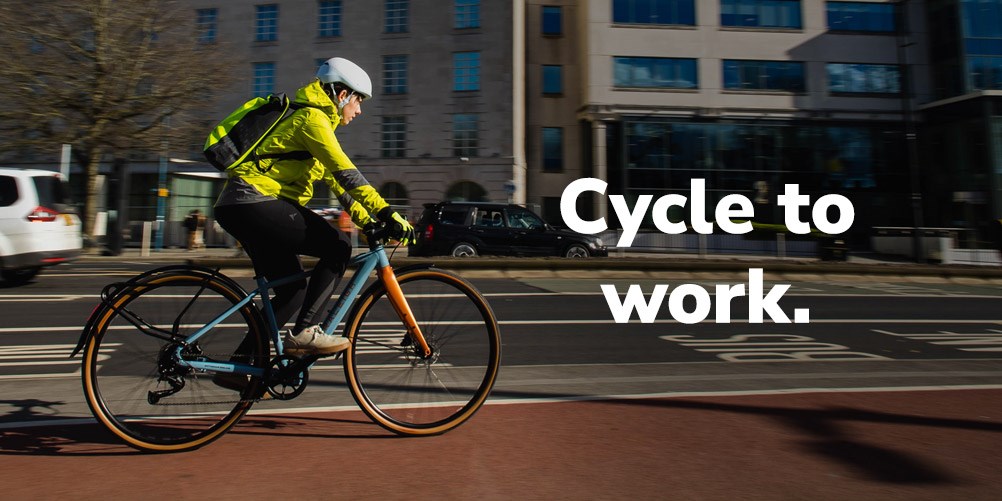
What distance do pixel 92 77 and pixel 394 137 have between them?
48.0ft

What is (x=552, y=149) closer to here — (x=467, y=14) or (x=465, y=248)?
(x=467, y=14)

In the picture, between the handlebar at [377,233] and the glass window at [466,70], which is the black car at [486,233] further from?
the glass window at [466,70]

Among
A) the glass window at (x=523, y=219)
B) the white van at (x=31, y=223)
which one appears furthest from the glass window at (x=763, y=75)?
the white van at (x=31, y=223)

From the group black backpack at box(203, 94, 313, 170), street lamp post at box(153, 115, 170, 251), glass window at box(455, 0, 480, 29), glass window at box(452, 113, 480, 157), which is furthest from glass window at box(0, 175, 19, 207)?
glass window at box(455, 0, 480, 29)

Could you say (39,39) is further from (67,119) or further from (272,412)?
(272,412)

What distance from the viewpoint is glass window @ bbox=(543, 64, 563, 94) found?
125 ft

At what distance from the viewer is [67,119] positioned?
2333cm

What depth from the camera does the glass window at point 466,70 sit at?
3475 cm

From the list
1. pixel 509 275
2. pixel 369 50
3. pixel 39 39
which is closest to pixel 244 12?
pixel 369 50

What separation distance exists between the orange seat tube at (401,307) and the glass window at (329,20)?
3553 cm

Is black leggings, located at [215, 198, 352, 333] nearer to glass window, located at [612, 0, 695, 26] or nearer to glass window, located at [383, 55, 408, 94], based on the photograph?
glass window, located at [383, 55, 408, 94]

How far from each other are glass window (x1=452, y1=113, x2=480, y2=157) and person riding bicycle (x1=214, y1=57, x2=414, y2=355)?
31.4m

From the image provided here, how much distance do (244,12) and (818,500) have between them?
39.8 metres

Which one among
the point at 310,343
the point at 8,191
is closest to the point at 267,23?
the point at 8,191
